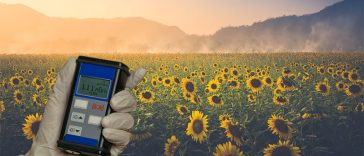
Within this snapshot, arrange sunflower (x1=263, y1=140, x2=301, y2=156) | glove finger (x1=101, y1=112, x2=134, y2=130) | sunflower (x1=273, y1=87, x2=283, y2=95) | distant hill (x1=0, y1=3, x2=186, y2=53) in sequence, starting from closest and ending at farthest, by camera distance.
Answer: glove finger (x1=101, y1=112, x2=134, y2=130) → sunflower (x1=263, y1=140, x2=301, y2=156) → sunflower (x1=273, y1=87, x2=283, y2=95) → distant hill (x1=0, y1=3, x2=186, y2=53)

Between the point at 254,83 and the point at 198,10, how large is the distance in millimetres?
508

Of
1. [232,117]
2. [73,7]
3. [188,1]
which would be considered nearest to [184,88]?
[232,117]

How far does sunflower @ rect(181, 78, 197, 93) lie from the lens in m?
2.85

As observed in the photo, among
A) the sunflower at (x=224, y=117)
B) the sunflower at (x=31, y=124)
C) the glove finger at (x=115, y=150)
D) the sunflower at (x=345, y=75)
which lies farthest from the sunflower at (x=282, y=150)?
the glove finger at (x=115, y=150)

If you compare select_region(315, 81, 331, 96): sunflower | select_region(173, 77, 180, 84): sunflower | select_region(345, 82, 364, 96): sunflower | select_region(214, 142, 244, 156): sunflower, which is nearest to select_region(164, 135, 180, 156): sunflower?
select_region(214, 142, 244, 156): sunflower

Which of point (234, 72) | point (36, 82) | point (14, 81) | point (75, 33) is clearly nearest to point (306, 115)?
point (234, 72)

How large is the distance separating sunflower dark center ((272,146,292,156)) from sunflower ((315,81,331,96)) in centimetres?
36

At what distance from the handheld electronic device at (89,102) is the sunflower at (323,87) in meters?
1.98

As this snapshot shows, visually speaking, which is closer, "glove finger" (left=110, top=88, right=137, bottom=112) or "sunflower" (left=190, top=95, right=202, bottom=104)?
"glove finger" (left=110, top=88, right=137, bottom=112)

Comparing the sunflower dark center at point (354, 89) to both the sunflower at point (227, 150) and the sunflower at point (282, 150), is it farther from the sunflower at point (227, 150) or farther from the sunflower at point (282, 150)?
the sunflower at point (227, 150)

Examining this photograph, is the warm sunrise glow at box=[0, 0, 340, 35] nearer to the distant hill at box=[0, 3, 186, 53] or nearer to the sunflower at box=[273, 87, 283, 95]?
the distant hill at box=[0, 3, 186, 53]

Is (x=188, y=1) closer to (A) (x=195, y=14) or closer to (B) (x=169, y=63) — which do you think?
(A) (x=195, y=14)

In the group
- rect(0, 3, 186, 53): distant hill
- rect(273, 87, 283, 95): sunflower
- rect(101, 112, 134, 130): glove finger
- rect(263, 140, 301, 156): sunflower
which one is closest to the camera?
rect(101, 112, 134, 130): glove finger

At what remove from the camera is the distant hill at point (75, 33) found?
115 inches
